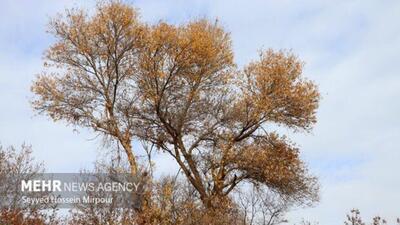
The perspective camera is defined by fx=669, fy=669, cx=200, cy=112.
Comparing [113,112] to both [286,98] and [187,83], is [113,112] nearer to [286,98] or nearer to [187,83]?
[187,83]

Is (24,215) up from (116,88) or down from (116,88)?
down

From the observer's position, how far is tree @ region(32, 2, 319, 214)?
97.2 ft

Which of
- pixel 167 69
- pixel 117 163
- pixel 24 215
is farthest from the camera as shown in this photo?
pixel 167 69

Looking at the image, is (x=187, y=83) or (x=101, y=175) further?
(x=187, y=83)

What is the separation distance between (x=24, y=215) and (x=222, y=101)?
11378 mm

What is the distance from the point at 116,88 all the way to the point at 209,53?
15.0 feet

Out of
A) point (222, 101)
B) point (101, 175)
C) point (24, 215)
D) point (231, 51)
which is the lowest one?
point (24, 215)

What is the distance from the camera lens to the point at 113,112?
3066cm

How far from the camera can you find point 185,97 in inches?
1201

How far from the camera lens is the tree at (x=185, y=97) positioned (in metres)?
29.6

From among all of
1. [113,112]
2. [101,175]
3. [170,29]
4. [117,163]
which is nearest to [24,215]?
[101,175]

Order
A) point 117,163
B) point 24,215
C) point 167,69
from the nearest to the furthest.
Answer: point 24,215 < point 117,163 < point 167,69

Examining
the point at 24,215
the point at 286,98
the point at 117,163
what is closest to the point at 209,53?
the point at 286,98

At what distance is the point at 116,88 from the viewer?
101 ft
